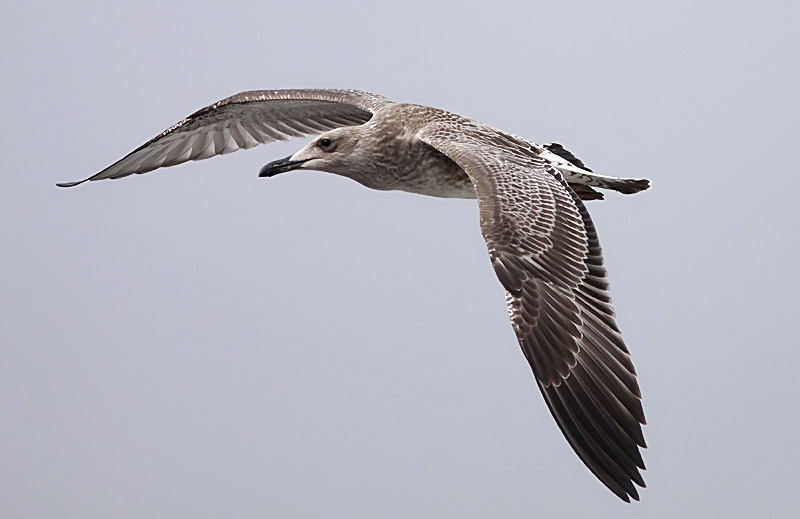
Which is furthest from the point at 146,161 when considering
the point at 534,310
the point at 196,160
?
the point at 534,310

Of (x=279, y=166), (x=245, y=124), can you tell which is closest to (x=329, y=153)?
(x=279, y=166)

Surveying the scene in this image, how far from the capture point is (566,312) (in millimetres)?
5715

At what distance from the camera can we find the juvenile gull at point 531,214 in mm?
5469

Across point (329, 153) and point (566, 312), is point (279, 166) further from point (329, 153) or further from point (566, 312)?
point (566, 312)

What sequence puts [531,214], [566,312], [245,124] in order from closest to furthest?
[566,312] < [531,214] < [245,124]

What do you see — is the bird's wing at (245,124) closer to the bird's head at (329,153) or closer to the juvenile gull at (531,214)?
the juvenile gull at (531,214)

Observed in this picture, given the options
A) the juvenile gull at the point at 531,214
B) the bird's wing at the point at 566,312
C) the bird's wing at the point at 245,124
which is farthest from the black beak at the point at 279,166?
the bird's wing at the point at 566,312

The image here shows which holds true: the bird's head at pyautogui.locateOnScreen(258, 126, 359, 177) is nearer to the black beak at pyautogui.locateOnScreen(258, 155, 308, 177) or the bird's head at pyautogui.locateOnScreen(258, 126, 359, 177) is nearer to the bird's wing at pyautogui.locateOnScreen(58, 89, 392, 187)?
the black beak at pyautogui.locateOnScreen(258, 155, 308, 177)

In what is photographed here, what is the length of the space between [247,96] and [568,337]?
3.18 m

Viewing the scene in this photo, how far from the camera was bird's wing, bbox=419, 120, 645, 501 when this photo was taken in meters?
5.41

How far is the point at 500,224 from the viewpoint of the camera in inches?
229

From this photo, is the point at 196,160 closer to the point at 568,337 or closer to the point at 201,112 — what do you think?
the point at 201,112

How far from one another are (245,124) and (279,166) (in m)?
1.55

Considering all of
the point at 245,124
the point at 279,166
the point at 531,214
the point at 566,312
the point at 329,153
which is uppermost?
the point at 245,124
